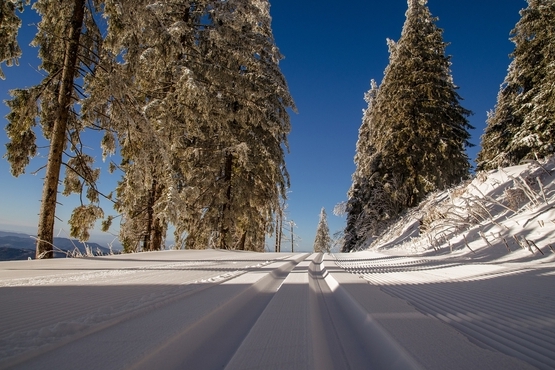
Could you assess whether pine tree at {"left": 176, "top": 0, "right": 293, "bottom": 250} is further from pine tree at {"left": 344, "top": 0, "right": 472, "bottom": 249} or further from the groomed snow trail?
the groomed snow trail

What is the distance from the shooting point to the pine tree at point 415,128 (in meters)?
12.8

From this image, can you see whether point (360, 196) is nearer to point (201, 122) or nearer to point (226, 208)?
point (226, 208)

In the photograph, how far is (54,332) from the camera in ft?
3.17

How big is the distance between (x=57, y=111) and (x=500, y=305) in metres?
7.15

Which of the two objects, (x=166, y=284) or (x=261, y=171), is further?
(x=261, y=171)

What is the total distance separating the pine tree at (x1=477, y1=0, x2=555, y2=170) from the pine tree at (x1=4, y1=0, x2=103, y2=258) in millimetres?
15510

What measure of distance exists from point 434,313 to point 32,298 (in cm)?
212

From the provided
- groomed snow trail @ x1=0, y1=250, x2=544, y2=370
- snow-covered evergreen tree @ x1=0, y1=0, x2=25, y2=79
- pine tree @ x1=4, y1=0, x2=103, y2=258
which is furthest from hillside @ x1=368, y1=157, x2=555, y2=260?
snow-covered evergreen tree @ x1=0, y1=0, x2=25, y2=79

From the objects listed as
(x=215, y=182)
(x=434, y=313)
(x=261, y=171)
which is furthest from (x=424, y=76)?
(x=434, y=313)

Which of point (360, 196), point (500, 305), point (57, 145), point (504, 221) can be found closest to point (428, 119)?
point (360, 196)

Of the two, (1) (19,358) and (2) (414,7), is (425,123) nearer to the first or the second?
(2) (414,7)

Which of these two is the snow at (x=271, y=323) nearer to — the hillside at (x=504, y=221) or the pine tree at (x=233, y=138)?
the hillside at (x=504, y=221)

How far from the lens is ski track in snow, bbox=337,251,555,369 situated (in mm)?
946

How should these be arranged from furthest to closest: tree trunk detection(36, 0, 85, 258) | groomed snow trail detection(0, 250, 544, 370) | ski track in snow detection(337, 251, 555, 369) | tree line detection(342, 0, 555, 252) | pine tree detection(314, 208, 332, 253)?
A: 1. pine tree detection(314, 208, 332, 253)
2. tree line detection(342, 0, 555, 252)
3. tree trunk detection(36, 0, 85, 258)
4. ski track in snow detection(337, 251, 555, 369)
5. groomed snow trail detection(0, 250, 544, 370)
